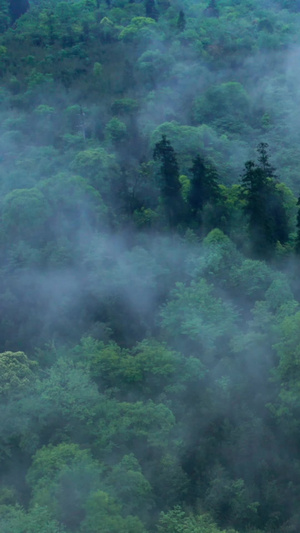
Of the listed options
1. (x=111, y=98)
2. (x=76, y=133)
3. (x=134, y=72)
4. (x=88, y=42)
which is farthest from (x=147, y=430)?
(x=88, y=42)

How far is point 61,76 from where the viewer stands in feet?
158

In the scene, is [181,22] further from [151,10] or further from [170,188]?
[170,188]

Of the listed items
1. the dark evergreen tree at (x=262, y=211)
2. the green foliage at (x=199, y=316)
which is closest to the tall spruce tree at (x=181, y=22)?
the dark evergreen tree at (x=262, y=211)

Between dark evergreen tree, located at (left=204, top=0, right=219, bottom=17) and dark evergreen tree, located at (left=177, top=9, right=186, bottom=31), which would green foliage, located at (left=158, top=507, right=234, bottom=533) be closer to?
dark evergreen tree, located at (left=177, top=9, right=186, bottom=31)

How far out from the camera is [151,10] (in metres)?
60.0

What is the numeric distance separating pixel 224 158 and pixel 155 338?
15182mm

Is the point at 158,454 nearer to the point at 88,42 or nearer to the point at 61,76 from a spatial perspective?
the point at 61,76

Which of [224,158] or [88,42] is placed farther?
[88,42]

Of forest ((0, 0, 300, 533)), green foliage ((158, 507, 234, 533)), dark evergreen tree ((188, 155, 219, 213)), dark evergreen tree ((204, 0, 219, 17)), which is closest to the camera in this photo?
green foliage ((158, 507, 234, 533))

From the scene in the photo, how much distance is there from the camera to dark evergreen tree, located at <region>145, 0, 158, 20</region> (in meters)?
59.7

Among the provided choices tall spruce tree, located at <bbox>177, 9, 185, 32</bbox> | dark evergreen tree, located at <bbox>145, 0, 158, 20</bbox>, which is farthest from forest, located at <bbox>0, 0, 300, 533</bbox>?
dark evergreen tree, located at <bbox>145, 0, 158, 20</bbox>

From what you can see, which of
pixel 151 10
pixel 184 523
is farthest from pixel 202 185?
pixel 151 10

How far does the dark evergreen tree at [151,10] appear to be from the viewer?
59.7 meters

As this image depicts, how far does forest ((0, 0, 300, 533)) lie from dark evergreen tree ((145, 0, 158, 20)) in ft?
42.2
